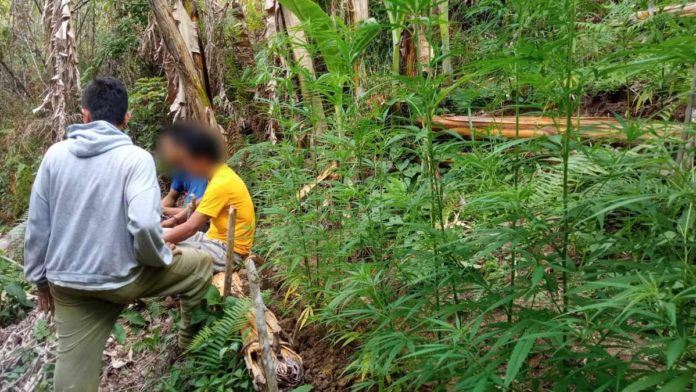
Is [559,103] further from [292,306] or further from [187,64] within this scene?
[187,64]

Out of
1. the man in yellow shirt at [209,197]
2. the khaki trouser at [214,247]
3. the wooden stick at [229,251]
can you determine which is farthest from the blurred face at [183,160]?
the khaki trouser at [214,247]

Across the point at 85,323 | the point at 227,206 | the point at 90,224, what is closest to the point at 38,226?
the point at 90,224

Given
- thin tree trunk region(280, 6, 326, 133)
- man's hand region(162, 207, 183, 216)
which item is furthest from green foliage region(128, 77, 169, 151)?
thin tree trunk region(280, 6, 326, 133)

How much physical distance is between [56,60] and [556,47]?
16.1ft

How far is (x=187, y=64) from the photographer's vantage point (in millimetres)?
5336

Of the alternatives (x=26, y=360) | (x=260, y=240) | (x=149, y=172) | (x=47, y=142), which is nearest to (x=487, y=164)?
(x=149, y=172)

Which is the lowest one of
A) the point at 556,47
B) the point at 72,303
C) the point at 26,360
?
the point at 26,360

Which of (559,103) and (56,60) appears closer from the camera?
(559,103)

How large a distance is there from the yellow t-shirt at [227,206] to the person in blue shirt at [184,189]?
200 millimetres

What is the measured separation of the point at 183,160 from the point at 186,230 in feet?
1.76

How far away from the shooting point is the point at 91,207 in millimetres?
2824

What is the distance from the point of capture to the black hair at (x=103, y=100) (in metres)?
2.92

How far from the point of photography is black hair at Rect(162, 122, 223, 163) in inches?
143

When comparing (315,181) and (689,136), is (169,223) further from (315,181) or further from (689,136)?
(689,136)
